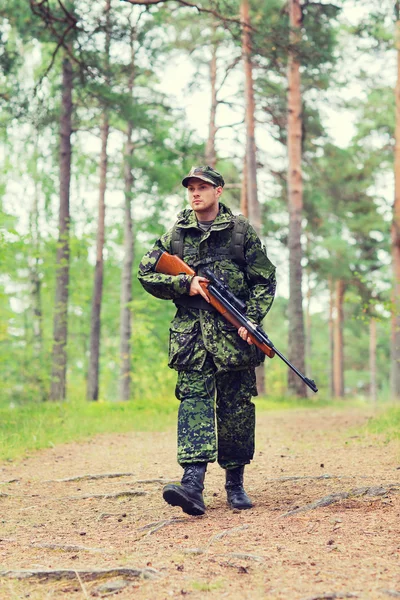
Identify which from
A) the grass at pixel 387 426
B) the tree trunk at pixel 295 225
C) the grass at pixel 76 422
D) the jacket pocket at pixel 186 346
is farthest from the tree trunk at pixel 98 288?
the jacket pocket at pixel 186 346

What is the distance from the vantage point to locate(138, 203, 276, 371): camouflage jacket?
495 cm

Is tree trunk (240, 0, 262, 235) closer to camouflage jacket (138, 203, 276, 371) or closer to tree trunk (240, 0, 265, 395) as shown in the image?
tree trunk (240, 0, 265, 395)

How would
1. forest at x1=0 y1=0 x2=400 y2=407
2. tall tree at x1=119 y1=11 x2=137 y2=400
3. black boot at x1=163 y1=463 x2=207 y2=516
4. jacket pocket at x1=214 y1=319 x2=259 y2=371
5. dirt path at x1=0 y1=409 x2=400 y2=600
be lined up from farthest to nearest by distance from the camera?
tall tree at x1=119 y1=11 x2=137 y2=400
forest at x1=0 y1=0 x2=400 y2=407
jacket pocket at x1=214 y1=319 x2=259 y2=371
black boot at x1=163 y1=463 x2=207 y2=516
dirt path at x1=0 y1=409 x2=400 y2=600

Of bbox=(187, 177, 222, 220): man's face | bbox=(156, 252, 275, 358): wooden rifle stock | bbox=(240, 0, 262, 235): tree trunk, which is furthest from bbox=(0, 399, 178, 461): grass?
bbox=(240, 0, 262, 235): tree trunk

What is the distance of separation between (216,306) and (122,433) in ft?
19.8

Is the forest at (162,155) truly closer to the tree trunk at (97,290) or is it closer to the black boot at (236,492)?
the tree trunk at (97,290)

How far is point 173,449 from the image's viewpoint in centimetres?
843

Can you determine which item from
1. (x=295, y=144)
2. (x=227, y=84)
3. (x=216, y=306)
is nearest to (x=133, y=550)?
(x=216, y=306)

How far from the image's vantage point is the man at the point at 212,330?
16.2 ft

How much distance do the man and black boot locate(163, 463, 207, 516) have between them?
0.03m

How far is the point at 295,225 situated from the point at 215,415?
13.2m

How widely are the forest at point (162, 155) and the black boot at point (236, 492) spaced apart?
515cm

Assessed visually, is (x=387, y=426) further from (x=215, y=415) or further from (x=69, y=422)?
(x=215, y=415)

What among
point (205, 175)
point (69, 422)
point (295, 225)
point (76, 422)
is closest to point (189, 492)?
point (205, 175)
